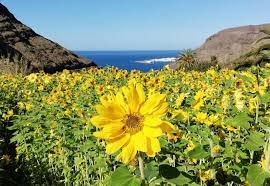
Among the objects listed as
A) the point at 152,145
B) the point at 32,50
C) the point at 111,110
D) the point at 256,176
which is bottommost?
the point at 32,50

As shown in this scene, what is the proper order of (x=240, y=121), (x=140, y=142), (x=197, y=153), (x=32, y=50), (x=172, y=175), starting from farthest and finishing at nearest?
(x=32, y=50)
(x=240, y=121)
(x=197, y=153)
(x=172, y=175)
(x=140, y=142)

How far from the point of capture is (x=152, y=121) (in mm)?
1911

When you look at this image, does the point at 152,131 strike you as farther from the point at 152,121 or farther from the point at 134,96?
the point at 134,96

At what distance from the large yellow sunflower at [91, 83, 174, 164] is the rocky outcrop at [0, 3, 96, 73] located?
1672cm

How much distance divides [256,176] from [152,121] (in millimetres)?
471

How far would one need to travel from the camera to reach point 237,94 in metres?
2.90

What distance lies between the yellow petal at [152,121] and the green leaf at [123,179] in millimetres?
208

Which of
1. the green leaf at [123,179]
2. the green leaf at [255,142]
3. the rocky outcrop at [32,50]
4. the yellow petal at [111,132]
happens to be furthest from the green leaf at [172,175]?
the rocky outcrop at [32,50]

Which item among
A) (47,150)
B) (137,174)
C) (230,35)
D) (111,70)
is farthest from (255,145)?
(230,35)

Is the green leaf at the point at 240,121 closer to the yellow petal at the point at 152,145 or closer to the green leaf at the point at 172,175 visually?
the green leaf at the point at 172,175

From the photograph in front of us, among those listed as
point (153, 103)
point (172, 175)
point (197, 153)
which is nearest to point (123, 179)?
point (172, 175)

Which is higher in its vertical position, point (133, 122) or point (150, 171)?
point (133, 122)

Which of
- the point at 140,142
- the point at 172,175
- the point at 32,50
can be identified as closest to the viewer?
the point at 140,142

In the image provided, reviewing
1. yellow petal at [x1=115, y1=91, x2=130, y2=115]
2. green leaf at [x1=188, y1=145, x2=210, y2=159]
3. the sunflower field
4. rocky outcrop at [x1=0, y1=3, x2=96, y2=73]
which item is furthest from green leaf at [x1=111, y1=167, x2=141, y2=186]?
rocky outcrop at [x1=0, y1=3, x2=96, y2=73]
